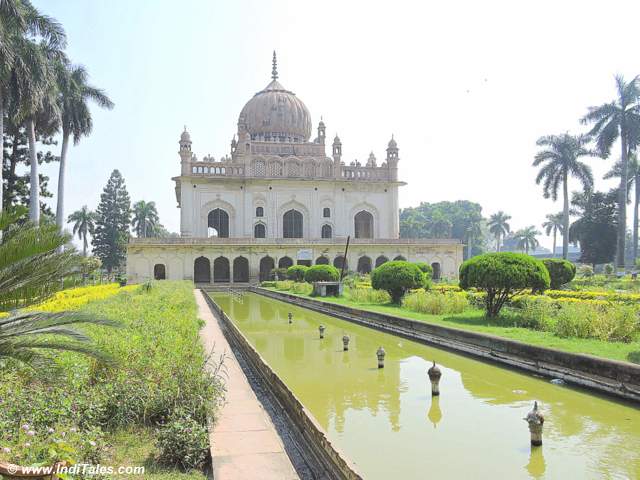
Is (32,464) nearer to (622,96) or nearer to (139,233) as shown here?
(622,96)

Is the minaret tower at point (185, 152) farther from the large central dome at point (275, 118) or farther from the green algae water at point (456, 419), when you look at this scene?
the green algae water at point (456, 419)

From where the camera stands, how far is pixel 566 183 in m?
35.3

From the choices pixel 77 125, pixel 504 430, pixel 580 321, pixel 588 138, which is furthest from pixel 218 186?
pixel 504 430

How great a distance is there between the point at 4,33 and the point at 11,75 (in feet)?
6.99

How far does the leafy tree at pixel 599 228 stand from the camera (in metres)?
38.8

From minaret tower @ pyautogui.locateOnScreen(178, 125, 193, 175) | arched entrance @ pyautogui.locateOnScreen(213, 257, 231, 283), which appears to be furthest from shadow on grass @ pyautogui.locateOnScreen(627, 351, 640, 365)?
minaret tower @ pyautogui.locateOnScreen(178, 125, 193, 175)

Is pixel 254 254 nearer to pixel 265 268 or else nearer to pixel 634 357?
pixel 265 268

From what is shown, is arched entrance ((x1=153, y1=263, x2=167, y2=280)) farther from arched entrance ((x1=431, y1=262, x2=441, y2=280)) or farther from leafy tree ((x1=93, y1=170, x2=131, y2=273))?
arched entrance ((x1=431, y1=262, x2=441, y2=280))

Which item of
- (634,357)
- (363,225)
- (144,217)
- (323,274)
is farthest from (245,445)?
(144,217)

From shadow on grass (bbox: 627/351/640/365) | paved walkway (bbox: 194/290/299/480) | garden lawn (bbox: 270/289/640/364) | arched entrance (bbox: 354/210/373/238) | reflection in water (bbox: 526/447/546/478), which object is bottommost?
reflection in water (bbox: 526/447/546/478)

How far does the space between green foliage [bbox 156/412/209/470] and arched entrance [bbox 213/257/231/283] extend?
34.4 meters

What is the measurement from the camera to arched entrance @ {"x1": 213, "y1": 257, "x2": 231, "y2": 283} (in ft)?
126

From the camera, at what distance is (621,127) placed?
3353 cm

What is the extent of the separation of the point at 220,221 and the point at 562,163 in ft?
74.0
